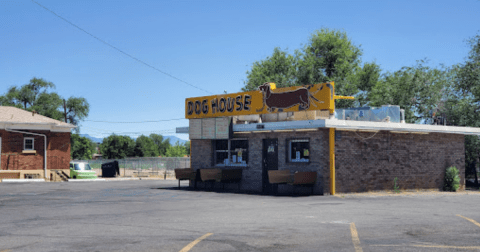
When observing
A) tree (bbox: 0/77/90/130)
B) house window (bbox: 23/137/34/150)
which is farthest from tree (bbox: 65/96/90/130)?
house window (bbox: 23/137/34/150)

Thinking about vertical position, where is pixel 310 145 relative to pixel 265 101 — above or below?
below

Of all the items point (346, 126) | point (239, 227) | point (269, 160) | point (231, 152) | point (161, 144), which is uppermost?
point (161, 144)

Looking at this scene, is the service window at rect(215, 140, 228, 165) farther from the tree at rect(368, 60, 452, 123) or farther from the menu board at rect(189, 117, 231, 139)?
the tree at rect(368, 60, 452, 123)

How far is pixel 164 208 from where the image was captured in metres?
15.3

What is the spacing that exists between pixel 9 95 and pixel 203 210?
6601 cm

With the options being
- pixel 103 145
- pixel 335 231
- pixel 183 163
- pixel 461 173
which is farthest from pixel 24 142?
pixel 103 145

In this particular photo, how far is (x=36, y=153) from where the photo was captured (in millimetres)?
39656

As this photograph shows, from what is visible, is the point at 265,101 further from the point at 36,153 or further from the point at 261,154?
the point at 36,153

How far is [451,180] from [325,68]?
121ft

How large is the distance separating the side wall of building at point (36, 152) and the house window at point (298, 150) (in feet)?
84.9

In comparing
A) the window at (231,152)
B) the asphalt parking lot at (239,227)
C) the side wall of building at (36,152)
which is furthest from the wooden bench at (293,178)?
the side wall of building at (36,152)

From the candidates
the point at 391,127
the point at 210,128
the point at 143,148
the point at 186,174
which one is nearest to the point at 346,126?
the point at 391,127

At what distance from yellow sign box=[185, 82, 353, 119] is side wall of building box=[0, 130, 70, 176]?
18.4 meters

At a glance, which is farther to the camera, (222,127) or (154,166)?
(154,166)
